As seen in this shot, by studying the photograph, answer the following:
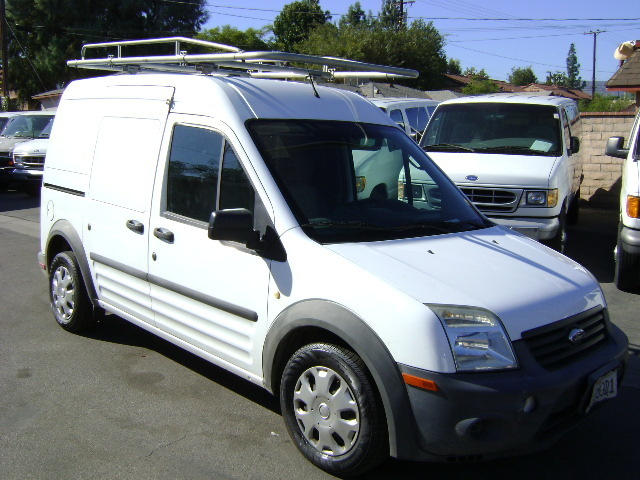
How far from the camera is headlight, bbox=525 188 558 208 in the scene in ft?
26.2

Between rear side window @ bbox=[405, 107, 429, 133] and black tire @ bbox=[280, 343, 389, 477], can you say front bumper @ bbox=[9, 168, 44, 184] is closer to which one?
rear side window @ bbox=[405, 107, 429, 133]

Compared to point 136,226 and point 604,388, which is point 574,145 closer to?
point 604,388

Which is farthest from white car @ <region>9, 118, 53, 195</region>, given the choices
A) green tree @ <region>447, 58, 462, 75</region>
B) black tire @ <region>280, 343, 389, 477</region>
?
green tree @ <region>447, 58, 462, 75</region>

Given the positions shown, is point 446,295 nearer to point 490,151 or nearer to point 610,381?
point 610,381

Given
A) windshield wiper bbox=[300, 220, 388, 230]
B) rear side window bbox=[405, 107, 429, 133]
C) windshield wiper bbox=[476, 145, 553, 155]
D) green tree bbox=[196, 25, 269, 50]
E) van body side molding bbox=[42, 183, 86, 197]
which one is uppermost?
green tree bbox=[196, 25, 269, 50]

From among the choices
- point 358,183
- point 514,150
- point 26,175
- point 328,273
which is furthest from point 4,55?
point 328,273

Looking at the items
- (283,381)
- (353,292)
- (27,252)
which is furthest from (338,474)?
(27,252)

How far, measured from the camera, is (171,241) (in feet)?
14.7

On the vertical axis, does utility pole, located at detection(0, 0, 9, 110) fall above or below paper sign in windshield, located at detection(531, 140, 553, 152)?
above

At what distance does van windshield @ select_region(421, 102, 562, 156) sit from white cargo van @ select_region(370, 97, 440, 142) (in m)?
2.57

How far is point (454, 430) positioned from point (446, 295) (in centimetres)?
62

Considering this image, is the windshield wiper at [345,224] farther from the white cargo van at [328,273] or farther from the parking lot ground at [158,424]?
the parking lot ground at [158,424]

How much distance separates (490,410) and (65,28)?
123 feet

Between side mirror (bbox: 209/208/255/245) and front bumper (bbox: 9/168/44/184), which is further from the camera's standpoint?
front bumper (bbox: 9/168/44/184)
